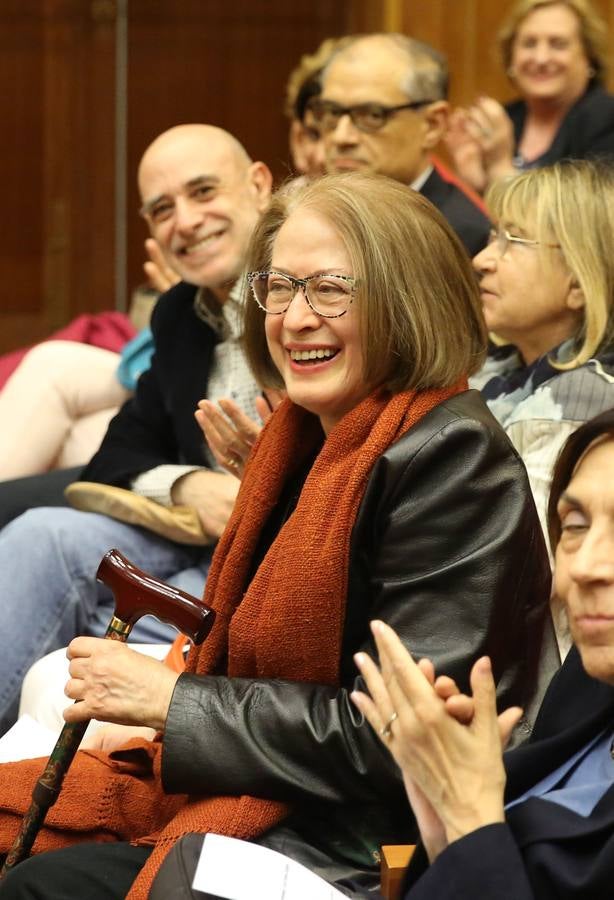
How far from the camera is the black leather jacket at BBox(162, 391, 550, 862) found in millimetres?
1731

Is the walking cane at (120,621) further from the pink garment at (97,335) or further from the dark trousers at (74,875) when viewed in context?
the pink garment at (97,335)

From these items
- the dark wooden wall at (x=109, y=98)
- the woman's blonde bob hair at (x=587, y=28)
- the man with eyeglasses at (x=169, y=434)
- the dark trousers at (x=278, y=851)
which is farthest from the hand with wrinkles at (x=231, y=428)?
the dark wooden wall at (x=109, y=98)

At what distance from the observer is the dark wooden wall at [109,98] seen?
624cm

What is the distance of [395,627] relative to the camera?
1.74m

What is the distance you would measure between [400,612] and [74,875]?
493mm

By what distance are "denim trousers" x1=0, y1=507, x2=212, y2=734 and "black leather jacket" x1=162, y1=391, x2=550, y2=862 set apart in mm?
939

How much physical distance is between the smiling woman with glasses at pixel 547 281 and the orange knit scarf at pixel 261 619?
618mm

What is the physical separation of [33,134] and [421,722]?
5.26 m

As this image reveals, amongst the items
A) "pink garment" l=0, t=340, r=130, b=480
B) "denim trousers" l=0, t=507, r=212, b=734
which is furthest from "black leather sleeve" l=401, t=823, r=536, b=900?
"pink garment" l=0, t=340, r=130, b=480

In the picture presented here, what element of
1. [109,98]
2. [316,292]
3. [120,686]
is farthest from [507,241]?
[109,98]

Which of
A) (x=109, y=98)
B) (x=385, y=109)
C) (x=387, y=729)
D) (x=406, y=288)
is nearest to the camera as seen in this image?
(x=387, y=729)

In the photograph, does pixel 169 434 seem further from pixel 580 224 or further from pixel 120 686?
pixel 120 686

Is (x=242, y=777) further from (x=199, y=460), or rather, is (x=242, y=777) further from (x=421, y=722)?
(x=199, y=460)

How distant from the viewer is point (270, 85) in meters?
6.31
